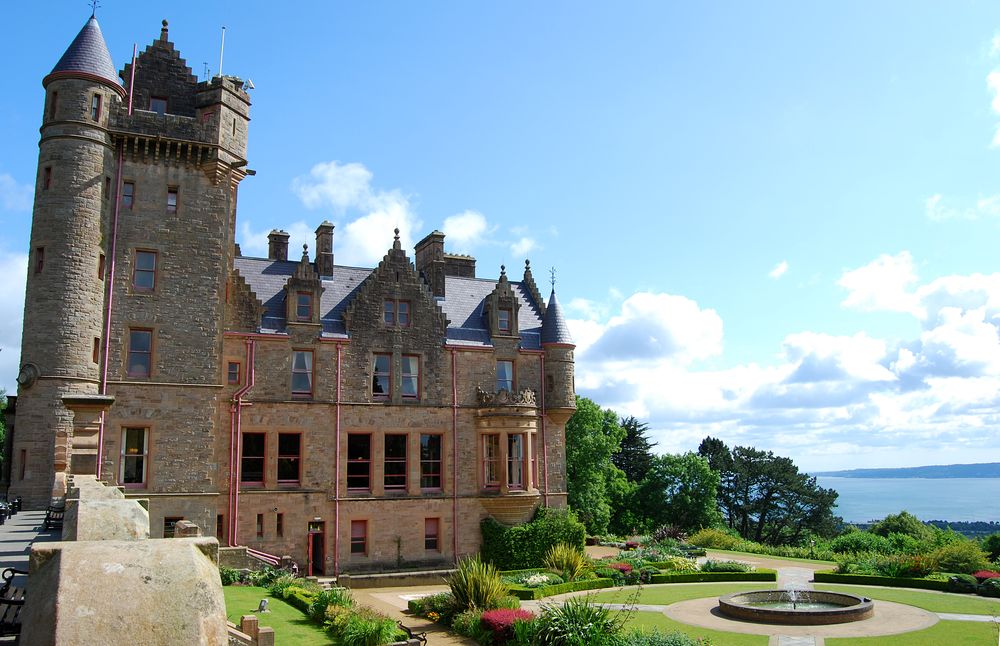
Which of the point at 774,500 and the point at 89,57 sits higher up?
the point at 89,57

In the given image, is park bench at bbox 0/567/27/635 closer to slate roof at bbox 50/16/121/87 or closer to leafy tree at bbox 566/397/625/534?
slate roof at bbox 50/16/121/87

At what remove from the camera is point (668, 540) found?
156 ft

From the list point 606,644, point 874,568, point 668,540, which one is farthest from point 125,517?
point 668,540

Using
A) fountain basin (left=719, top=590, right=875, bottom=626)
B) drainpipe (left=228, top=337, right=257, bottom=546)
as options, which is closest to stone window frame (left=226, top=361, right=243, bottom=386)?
drainpipe (left=228, top=337, right=257, bottom=546)

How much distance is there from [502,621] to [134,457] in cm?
1763

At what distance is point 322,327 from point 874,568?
27.9 meters

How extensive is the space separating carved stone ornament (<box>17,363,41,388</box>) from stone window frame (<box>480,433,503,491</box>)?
67.1 feet

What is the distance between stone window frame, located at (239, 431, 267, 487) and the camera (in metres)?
35.2

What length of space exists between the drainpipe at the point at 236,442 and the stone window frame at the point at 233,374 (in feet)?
1.31

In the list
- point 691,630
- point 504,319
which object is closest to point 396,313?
point 504,319

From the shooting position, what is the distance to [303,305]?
124 feet

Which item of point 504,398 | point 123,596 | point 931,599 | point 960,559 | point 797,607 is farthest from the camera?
point 504,398

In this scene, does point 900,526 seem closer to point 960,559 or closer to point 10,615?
point 960,559

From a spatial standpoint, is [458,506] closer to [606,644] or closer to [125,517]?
[606,644]
